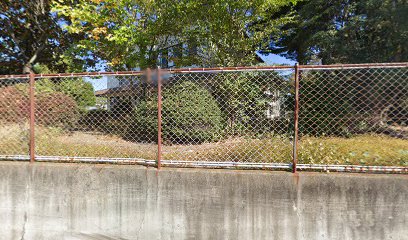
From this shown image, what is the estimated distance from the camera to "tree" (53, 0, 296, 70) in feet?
21.4

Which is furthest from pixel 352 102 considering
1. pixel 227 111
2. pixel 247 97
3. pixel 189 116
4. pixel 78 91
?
pixel 78 91

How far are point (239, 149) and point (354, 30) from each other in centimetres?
619

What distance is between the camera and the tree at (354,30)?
6.64 meters

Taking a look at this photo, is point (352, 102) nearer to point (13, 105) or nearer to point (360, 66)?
point (360, 66)

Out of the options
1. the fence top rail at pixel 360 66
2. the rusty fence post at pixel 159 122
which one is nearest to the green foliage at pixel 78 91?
the rusty fence post at pixel 159 122

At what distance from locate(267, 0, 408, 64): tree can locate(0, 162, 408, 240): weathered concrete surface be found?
226 inches

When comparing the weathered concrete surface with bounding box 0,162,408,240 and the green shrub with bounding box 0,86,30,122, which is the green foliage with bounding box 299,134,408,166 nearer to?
the weathered concrete surface with bounding box 0,162,408,240

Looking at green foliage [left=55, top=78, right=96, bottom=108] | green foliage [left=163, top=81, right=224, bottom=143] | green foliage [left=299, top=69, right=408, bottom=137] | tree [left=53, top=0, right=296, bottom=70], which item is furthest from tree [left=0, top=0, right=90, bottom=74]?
green foliage [left=299, top=69, right=408, bottom=137]

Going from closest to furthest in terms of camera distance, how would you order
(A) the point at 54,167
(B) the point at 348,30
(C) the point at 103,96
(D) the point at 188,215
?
(D) the point at 188,215, (A) the point at 54,167, (C) the point at 103,96, (B) the point at 348,30

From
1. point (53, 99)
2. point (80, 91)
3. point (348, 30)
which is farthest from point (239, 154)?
point (348, 30)

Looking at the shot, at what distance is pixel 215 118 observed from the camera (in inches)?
201

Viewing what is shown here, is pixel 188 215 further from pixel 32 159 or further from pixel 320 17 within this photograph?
pixel 320 17

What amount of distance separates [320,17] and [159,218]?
8.63 metres

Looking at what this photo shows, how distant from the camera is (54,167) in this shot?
311 cm
